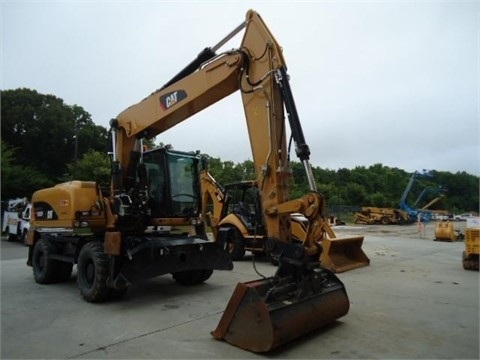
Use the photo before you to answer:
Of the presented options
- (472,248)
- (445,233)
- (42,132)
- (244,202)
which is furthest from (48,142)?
(472,248)

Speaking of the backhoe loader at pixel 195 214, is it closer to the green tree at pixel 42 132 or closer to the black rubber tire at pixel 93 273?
the black rubber tire at pixel 93 273

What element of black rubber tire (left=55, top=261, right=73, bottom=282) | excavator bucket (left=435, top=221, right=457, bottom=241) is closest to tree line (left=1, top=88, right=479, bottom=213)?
excavator bucket (left=435, top=221, right=457, bottom=241)

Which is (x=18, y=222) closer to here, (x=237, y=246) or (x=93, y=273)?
(x=237, y=246)

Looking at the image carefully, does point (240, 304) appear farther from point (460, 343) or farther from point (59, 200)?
point (59, 200)

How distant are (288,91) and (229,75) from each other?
3.63 ft

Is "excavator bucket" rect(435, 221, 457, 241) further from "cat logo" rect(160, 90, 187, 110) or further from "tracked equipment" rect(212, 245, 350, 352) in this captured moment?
"cat logo" rect(160, 90, 187, 110)

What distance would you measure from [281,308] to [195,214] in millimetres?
3746

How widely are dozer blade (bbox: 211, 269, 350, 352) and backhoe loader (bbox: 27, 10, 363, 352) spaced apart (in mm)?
12

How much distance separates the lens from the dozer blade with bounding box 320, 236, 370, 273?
9.16 metres

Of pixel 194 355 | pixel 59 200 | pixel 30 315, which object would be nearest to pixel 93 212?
pixel 59 200

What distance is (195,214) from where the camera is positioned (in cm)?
766

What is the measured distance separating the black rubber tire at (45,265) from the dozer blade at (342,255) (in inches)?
220

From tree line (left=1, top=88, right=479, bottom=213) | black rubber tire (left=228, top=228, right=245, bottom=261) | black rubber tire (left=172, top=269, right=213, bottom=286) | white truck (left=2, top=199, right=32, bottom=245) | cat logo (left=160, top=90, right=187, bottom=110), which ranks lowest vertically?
black rubber tire (left=172, top=269, right=213, bottom=286)

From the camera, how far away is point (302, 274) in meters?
4.64
